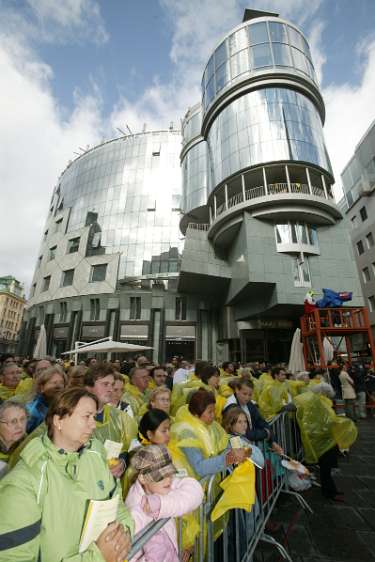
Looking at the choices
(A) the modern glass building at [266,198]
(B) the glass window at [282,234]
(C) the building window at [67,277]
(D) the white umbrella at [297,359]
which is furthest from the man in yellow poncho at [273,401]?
(C) the building window at [67,277]

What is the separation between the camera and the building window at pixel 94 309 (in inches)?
1287

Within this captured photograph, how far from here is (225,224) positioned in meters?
23.6

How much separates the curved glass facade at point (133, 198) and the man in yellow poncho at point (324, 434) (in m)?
30.9

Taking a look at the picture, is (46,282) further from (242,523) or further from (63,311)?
(242,523)

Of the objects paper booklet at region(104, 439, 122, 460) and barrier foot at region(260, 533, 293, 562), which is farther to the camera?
barrier foot at region(260, 533, 293, 562)

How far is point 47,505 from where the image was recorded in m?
1.40

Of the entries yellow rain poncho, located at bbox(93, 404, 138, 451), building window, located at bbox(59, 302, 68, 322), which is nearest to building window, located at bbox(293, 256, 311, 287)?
yellow rain poncho, located at bbox(93, 404, 138, 451)

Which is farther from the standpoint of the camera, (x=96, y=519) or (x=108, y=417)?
(x=108, y=417)

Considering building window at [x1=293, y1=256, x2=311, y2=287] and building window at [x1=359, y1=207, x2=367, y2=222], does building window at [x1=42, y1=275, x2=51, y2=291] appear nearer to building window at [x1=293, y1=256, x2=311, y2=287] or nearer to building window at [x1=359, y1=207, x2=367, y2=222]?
building window at [x1=293, y1=256, x2=311, y2=287]

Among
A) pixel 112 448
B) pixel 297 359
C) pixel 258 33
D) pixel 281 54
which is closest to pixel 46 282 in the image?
pixel 297 359

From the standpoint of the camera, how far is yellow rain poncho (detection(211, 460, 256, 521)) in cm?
230

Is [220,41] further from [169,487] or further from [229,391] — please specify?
[169,487]

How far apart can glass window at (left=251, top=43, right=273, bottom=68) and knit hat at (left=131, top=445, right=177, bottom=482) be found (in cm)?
3053

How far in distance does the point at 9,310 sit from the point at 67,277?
41646 millimetres
